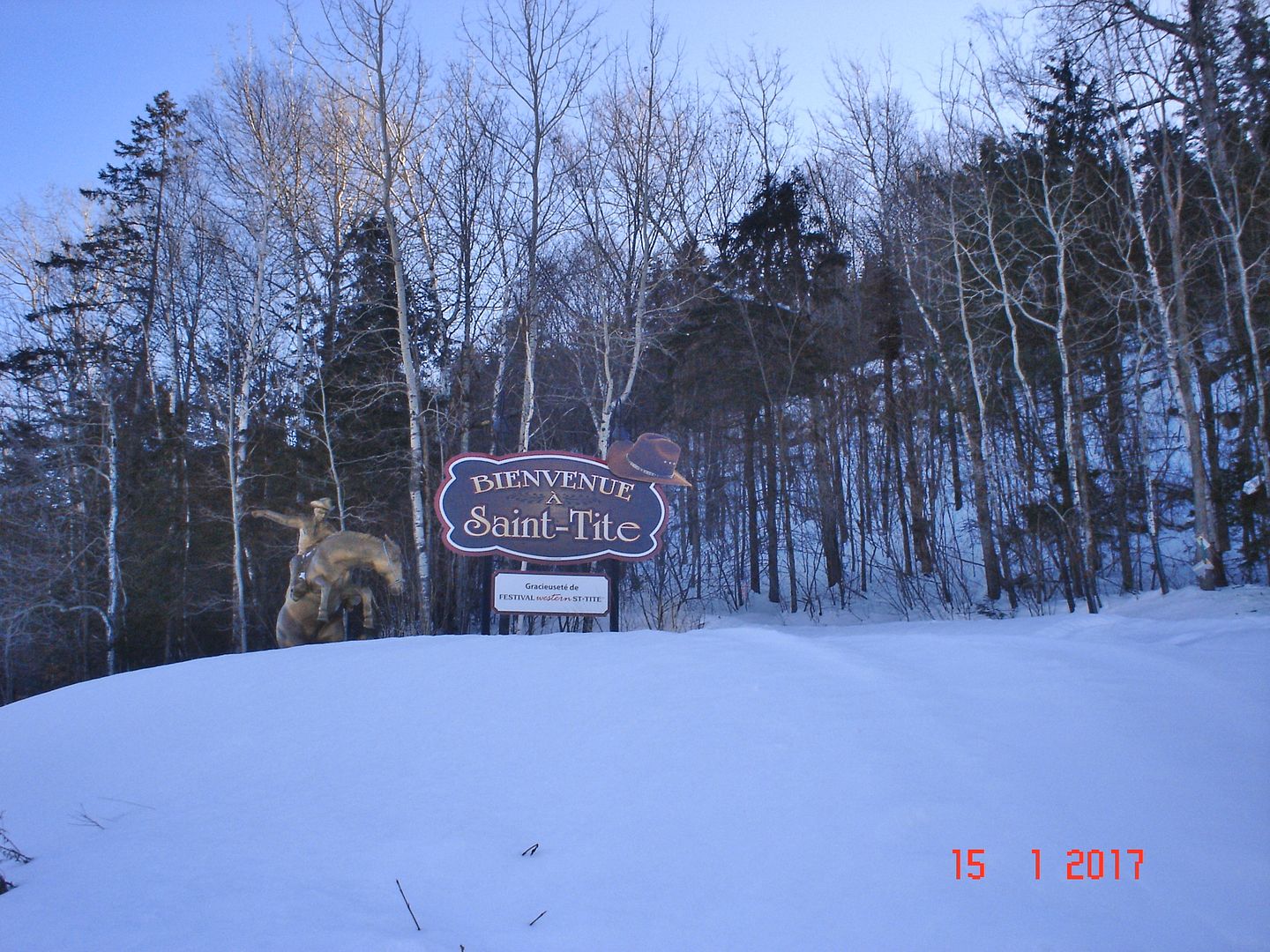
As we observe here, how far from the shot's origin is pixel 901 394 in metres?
22.2

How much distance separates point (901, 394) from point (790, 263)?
521 cm

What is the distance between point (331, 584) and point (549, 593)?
2848 mm

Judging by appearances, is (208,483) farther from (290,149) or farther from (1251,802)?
(1251,802)

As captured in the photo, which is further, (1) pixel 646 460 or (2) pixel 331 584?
(2) pixel 331 584

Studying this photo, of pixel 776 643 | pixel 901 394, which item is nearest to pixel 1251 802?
pixel 776 643

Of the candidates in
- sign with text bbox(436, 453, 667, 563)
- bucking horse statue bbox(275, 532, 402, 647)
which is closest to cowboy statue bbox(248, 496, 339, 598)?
bucking horse statue bbox(275, 532, 402, 647)

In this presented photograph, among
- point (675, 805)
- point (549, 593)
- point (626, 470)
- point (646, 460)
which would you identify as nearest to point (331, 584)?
point (549, 593)

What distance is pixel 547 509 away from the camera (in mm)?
9203

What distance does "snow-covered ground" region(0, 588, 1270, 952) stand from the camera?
262cm

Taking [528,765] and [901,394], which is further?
[901,394]

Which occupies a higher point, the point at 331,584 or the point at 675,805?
the point at 331,584

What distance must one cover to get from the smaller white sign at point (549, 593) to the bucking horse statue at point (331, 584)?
1461 millimetres
